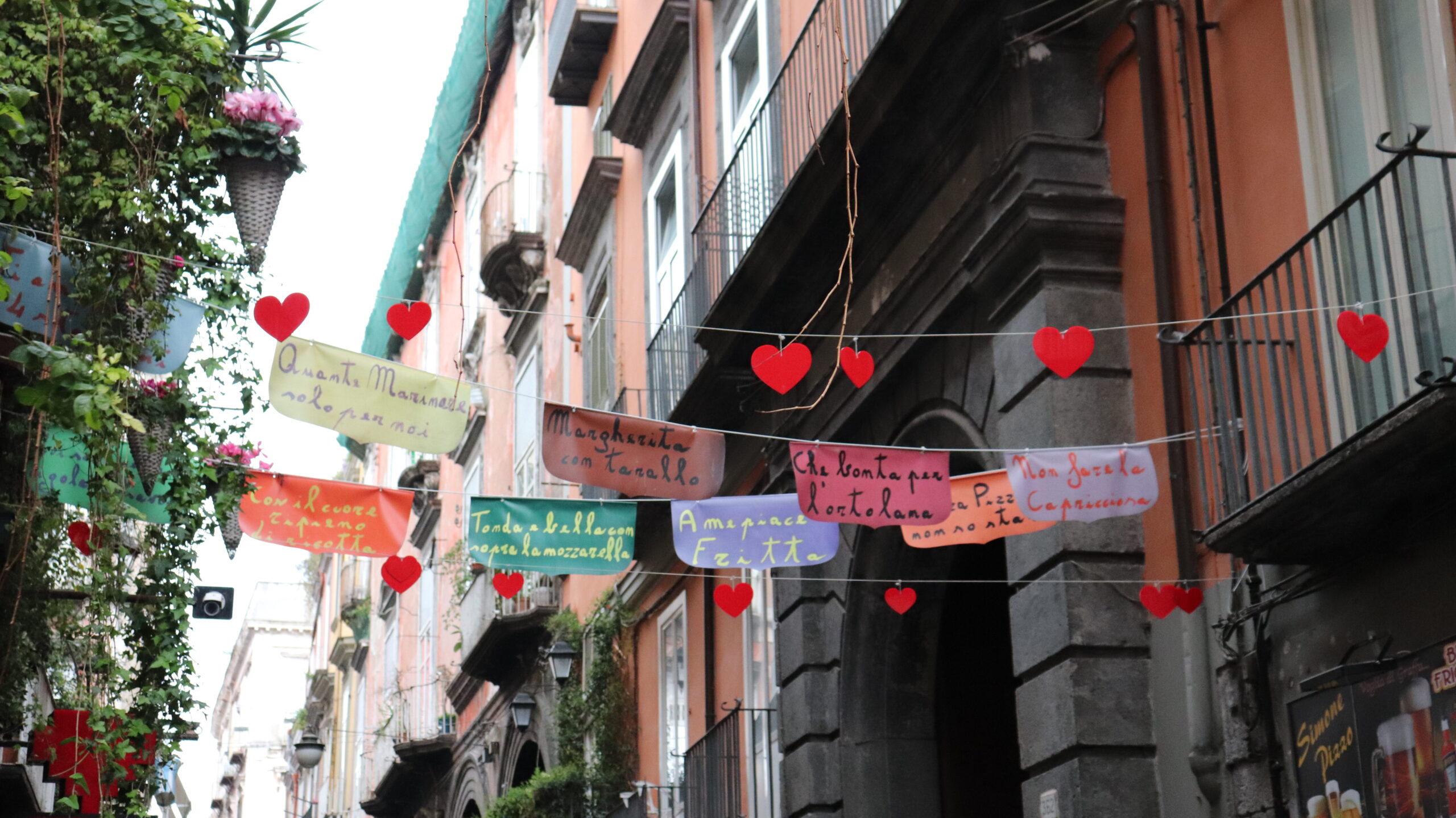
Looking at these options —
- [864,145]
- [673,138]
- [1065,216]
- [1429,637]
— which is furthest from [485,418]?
[1429,637]

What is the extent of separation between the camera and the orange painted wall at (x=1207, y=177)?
711 centimetres

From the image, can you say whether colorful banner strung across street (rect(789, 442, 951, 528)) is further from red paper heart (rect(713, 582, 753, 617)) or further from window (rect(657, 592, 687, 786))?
window (rect(657, 592, 687, 786))

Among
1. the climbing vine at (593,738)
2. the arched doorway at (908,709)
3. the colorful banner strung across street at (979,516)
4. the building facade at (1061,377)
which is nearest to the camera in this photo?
the building facade at (1061,377)

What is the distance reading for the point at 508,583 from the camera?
33.0ft

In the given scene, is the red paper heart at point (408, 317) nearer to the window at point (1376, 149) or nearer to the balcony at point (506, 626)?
the window at point (1376, 149)

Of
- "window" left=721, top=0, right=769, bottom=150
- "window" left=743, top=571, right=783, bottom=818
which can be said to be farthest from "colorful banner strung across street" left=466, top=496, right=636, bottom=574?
"window" left=721, top=0, right=769, bottom=150

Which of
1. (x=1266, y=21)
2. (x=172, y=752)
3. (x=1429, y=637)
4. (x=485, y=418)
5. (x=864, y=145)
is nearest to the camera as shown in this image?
(x=1429, y=637)

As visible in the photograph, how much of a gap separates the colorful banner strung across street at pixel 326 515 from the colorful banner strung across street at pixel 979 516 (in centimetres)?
264

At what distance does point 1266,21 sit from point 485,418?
19.0 meters

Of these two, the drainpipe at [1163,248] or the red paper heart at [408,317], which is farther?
the red paper heart at [408,317]

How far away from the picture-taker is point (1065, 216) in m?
8.12

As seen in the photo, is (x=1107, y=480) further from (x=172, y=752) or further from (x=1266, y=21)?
(x=172, y=752)

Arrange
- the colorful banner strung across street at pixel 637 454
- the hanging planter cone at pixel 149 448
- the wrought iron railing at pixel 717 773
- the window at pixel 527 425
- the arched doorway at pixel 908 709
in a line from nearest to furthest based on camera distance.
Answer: the hanging planter cone at pixel 149 448 → the colorful banner strung across street at pixel 637 454 → the arched doorway at pixel 908 709 → the wrought iron railing at pixel 717 773 → the window at pixel 527 425

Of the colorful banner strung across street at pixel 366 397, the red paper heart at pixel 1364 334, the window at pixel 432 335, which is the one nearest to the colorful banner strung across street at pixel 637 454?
the colorful banner strung across street at pixel 366 397
